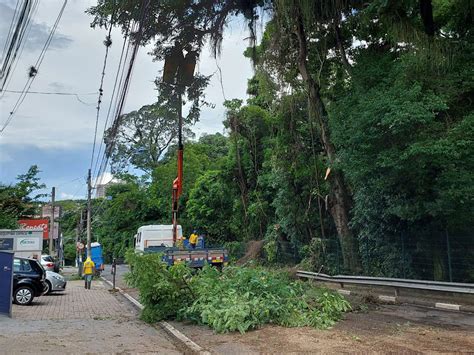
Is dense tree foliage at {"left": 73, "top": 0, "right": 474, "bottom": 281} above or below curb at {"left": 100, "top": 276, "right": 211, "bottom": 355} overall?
above

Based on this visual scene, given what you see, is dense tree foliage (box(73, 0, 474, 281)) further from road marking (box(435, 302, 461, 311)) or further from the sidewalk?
the sidewalk

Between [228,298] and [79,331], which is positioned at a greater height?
[228,298]

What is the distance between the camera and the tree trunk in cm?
2012

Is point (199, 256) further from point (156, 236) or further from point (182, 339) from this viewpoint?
point (182, 339)

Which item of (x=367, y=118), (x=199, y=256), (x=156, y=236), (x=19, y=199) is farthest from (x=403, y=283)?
(x=19, y=199)

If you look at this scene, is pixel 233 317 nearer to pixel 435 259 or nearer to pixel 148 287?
pixel 148 287

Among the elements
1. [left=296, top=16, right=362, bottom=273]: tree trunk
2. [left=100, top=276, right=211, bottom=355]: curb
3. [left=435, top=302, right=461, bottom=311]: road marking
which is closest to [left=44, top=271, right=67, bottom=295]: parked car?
[left=100, top=276, right=211, bottom=355]: curb

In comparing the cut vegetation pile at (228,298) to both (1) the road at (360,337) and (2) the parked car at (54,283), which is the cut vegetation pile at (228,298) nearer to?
(1) the road at (360,337)

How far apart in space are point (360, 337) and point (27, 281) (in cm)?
1274

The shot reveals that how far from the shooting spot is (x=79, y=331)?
36.7 feet

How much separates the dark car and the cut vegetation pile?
6.31 m

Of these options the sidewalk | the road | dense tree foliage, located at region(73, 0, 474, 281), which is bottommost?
the sidewalk

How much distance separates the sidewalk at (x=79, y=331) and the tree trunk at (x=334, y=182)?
9.04 metres

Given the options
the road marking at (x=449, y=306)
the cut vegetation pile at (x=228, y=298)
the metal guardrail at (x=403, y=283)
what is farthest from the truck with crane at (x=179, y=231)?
the road marking at (x=449, y=306)
